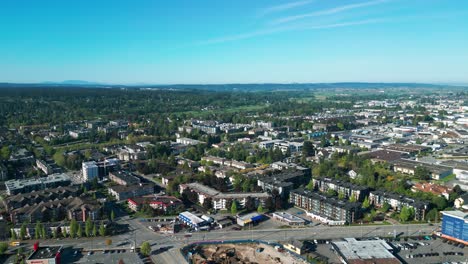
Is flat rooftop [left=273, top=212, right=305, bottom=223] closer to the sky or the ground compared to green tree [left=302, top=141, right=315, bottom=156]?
closer to the ground

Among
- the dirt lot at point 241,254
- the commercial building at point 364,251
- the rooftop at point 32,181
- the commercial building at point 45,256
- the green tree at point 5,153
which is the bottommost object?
the dirt lot at point 241,254

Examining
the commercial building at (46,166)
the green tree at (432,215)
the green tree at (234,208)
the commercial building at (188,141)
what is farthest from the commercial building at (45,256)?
the commercial building at (188,141)

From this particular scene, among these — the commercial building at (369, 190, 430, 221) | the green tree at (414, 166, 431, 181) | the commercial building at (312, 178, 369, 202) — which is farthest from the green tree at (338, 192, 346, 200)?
the green tree at (414, 166, 431, 181)

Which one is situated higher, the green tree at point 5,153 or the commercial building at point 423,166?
the green tree at point 5,153

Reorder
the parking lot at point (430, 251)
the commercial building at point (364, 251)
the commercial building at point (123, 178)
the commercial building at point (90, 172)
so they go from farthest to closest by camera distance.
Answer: the commercial building at point (90, 172) < the commercial building at point (123, 178) < the parking lot at point (430, 251) < the commercial building at point (364, 251)

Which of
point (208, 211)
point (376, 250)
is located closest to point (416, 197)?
point (376, 250)

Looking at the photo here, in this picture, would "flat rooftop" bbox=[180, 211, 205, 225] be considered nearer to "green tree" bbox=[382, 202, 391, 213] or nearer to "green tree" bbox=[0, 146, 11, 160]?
"green tree" bbox=[382, 202, 391, 213]

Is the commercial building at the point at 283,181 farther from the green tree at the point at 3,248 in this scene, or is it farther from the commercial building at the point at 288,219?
the green tree at the point at 3,248
